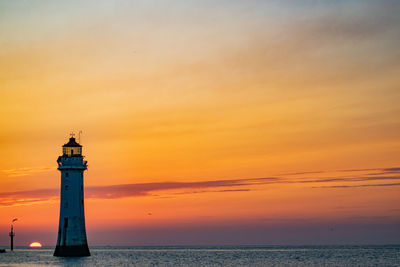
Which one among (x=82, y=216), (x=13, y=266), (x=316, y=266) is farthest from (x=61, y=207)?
(x=316, y=266)

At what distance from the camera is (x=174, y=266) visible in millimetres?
107000

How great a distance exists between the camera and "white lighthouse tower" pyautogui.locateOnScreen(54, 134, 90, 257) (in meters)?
78.3

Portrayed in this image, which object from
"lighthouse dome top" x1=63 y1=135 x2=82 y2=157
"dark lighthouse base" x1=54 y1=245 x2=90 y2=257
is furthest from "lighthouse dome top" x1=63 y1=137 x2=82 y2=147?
"dark lighthouse base" x1=54 y1=245 x2=90 y2=257

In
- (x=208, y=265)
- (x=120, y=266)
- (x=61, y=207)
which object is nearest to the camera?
(x=61, y=207)

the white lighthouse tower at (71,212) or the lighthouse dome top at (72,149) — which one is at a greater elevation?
the lighthouse dome top at (72,149)

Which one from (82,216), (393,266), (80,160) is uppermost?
(80,160)

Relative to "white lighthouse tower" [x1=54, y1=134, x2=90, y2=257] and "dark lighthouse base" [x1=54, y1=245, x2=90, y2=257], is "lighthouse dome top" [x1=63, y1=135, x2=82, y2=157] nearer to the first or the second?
"white lighthouse tower" [x1=54, y1=134, x2=90, y2=257]

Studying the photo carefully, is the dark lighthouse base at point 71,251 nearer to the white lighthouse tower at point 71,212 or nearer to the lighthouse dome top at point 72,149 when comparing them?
the white lighthouse tower at point 71,212

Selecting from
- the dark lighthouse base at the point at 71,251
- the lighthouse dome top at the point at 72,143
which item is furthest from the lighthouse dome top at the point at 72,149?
the dark lighthouse base at the point at 71,251

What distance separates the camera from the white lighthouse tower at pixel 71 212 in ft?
257

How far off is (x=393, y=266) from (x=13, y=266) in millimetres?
70401

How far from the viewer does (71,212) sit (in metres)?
78.2

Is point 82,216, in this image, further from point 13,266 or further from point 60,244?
point 13,266

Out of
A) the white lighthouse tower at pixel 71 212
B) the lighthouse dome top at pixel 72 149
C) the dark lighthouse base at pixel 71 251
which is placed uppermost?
the lighthouse dome top at pixel 72 149
